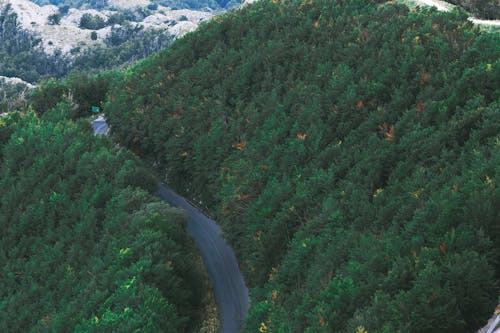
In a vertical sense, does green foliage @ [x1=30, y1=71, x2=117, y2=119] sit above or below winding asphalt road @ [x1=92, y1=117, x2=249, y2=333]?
below

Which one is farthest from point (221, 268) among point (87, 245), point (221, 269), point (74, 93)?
point (74, 93)

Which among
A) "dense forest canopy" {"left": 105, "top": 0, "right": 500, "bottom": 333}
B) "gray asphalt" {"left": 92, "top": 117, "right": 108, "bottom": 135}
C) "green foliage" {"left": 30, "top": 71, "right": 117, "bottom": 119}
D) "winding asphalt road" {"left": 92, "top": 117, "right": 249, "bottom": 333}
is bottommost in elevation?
"gray asphalt" {"left": 92, "top": 117, "right": 108, "bottom": 135}

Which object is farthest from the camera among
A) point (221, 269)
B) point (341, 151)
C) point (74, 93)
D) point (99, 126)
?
point (74, 93)

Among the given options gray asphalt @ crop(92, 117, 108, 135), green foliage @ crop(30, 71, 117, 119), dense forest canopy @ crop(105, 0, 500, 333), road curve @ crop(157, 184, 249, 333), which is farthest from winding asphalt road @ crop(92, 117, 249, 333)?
green foliage @ crop(30, 71, 117, 119)

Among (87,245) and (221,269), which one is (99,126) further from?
(221,269)

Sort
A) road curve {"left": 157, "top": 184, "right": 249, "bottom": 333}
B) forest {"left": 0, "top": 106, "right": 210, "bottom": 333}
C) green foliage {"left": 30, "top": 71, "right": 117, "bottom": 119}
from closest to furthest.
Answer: forest {"left": 0, "top": 106, "right": 210, "bottom": 333} < road curve {"left": 157, "top": 184, "right": 249, "bottom": 333} < green foliage {"left": 30, "top": 71, "right": 117, "bottom": 119}

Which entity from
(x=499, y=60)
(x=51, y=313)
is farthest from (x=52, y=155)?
(x=499, y=60)

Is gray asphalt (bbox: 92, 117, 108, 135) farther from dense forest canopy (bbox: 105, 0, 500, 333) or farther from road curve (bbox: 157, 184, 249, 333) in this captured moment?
road curve (bbox: 157, 184, 249, 333)
